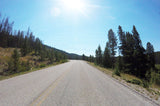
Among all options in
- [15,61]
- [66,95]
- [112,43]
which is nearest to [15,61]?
[15,61]

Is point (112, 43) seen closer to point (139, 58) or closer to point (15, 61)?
point (139, 58)

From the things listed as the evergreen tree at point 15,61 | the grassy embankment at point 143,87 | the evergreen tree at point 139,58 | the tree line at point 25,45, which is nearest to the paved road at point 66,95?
the grassy embankment at point 143,87

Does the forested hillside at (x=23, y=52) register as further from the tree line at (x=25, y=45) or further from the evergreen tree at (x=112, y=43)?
the evergreen tree at (x=112, y=43)

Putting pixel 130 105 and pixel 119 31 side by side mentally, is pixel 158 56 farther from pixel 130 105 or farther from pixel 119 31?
pixel 130 105

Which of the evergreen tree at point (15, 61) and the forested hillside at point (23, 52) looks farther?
the forested hillside at point (23, 52)

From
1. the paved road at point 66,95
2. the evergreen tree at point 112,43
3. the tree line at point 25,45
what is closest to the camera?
the paved road at point 66,95

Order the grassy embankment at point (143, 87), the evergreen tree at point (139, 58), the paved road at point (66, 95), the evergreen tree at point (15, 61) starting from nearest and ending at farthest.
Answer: the paved road at point (66, 95) → the grassy embankment at point (143, 87) → the evergreen tree at point (15, 61) → the evergreen tree at point (139, 58)

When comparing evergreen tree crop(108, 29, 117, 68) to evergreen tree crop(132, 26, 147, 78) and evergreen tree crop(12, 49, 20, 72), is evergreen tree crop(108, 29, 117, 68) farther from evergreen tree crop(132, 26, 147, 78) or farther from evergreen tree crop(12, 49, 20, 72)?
evergreen tree crop(12, 49, 20, 72)

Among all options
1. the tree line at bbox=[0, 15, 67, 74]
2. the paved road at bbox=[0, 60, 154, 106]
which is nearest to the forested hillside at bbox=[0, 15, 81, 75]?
the tree line at bbox=[0, 15, 67, 74]

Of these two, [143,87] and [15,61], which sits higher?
[15,61]

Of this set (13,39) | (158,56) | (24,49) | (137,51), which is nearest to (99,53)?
(137,51)

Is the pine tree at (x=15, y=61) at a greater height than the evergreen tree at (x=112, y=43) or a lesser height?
lesser

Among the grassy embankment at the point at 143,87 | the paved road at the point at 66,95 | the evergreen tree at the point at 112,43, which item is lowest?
the grassy embankment at the point at 143,87

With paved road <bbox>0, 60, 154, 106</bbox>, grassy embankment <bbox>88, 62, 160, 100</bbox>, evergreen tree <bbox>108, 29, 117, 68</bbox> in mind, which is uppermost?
evergreen tree <bbox>108, 29, 117, 68</bbox>
